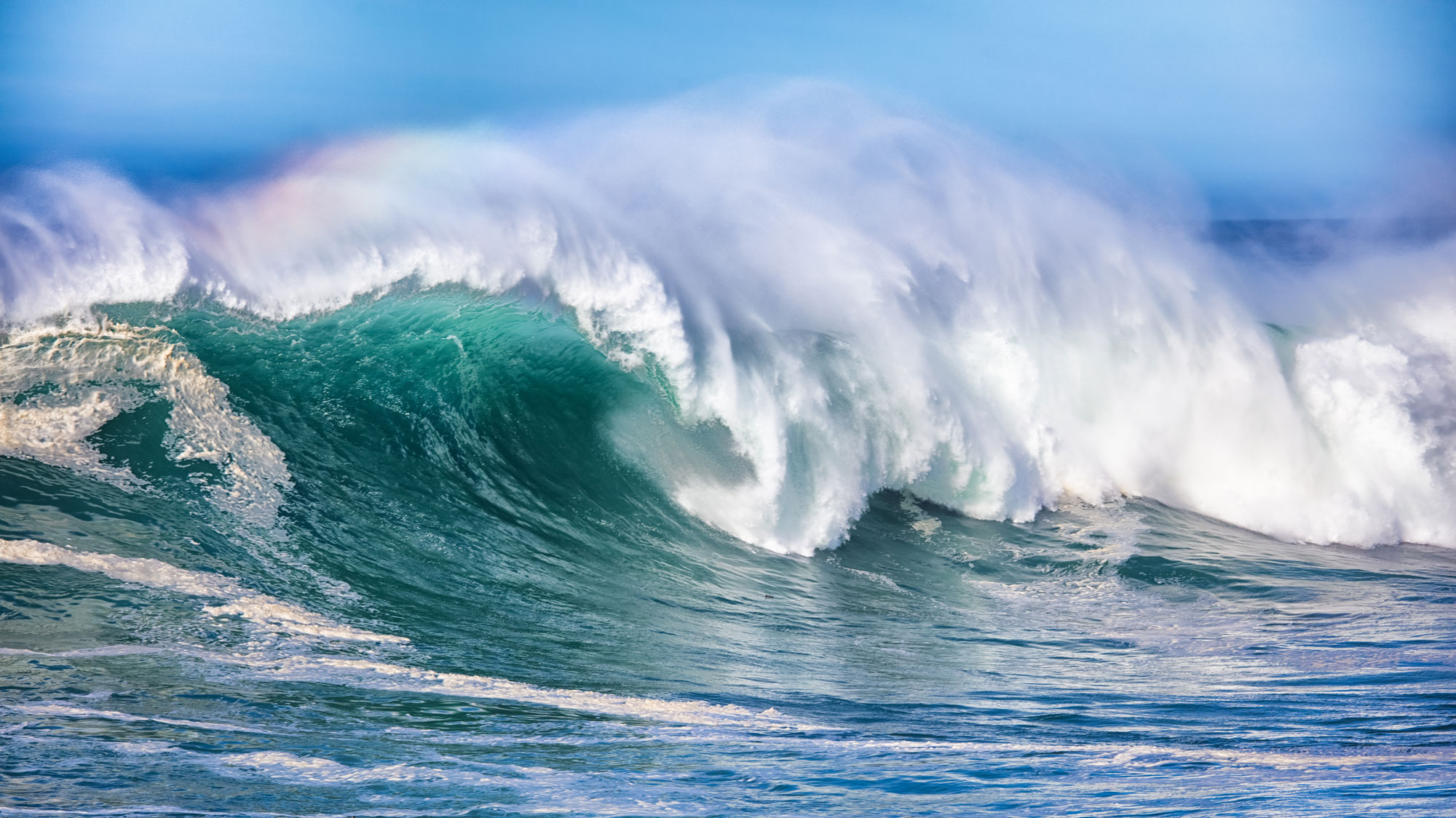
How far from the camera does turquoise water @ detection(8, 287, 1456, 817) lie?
403cm

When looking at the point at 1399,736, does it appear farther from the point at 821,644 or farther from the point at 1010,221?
the point at 1010,221

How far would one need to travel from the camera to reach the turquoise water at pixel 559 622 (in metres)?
4.03

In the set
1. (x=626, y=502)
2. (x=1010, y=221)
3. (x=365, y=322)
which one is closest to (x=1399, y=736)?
(x=626, y=502)

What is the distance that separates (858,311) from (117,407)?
6650mm

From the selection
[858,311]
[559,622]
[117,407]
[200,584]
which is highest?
[858,311]

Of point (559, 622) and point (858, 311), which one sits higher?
point (858, 311)

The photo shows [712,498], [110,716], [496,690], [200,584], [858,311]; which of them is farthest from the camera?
[858,311]

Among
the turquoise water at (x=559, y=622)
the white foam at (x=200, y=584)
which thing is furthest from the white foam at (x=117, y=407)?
the white foam at (x=200, y=584)

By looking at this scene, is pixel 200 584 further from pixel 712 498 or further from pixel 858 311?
pixel 858 311

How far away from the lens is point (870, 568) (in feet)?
28.3

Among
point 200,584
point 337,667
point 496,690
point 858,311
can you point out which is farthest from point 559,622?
point 858,311

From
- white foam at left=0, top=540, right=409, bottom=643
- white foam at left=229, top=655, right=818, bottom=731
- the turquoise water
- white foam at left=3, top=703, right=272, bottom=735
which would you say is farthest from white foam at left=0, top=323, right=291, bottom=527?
white foam at left=3, top=703, right=272, bottom=735

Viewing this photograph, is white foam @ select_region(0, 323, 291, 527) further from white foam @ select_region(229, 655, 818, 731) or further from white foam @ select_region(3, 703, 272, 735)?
white foam @ select_region(3, 703, 272, 735)

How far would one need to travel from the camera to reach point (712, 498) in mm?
8945
